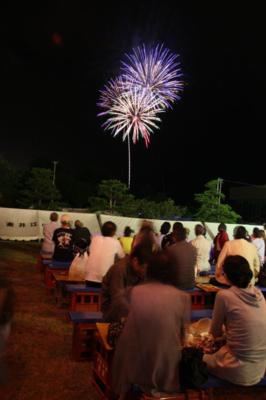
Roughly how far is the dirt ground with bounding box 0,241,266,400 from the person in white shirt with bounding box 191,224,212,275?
3.14m

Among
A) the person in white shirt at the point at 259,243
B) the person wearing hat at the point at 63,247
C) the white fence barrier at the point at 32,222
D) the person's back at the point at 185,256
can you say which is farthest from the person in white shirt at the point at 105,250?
the white fence barrier at the point at 32,222

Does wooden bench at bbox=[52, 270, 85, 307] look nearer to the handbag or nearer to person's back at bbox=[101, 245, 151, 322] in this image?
person's back at bbox=[101, 245, 151, 322]

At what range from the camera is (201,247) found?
8.84 meters

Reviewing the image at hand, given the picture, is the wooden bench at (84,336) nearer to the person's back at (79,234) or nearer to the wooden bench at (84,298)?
the wooden bench at (84,298)

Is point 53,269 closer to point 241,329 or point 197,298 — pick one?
point 197,298

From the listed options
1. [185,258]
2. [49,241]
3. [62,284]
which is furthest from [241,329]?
[49,241]

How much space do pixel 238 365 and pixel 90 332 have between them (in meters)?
2.16

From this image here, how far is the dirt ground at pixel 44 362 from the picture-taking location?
4.22 metres

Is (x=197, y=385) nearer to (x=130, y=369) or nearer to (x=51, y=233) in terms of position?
(x=130, y=369)

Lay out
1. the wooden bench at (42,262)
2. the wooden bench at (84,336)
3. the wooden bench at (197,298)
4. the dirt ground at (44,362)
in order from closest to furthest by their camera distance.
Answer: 1. the dirt ground at (44,362)
2. the wooden bench at (84,336)
3. the wooden bench at (197,298)
4. the wooden bench at (42,262)

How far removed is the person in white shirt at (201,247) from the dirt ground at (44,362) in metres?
3.14

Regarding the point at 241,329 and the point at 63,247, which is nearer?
the point at 241,329

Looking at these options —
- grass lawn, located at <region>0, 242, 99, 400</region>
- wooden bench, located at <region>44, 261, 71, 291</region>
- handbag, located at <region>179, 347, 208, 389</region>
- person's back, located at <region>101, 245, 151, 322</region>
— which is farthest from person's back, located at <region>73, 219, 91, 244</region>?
handbag, located at <region>179, 347, 208, 389</region>

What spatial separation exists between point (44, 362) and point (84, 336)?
565 millimetres
